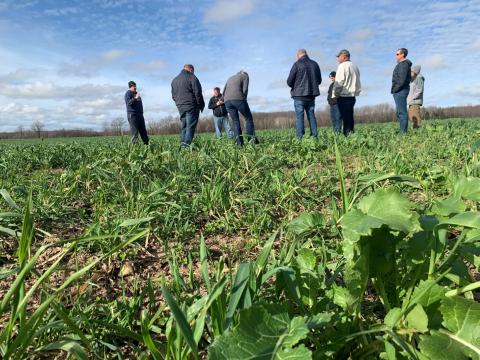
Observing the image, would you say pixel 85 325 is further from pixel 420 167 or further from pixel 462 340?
pixel 420 167

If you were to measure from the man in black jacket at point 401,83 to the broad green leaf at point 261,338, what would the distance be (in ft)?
28.0

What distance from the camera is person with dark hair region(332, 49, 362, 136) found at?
8031 mm

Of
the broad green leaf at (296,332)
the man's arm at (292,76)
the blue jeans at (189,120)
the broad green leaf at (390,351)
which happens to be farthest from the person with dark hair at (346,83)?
the broad green leaf at (296,332)

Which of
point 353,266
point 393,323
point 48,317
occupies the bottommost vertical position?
point 48,317

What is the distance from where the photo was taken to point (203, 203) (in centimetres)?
259

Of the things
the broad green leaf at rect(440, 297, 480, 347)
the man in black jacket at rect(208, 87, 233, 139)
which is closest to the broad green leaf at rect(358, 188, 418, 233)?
the broad green leaf at rect(440, 297, 480, 347)

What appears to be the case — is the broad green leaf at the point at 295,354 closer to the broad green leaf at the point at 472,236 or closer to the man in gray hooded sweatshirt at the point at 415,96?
the broad green leaf at the point at 472,236

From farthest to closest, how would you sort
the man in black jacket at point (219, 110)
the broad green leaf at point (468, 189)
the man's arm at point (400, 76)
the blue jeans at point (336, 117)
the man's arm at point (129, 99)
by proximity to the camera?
the man in black jacket at point (219, 110)
the man's arm at point (129, 99)
the blue jeans at point (336, 117)
the man's arm at point (400, 76)
the broad green leaf at point (468, 189)

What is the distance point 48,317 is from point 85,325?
0.68 feet

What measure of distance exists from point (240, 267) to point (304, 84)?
23.7 feet

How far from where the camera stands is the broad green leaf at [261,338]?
0.80m

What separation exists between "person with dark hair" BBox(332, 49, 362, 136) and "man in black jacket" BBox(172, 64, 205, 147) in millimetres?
2927

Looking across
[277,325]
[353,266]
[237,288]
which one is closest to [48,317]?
[237,288]

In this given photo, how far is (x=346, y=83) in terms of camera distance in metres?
8.05
